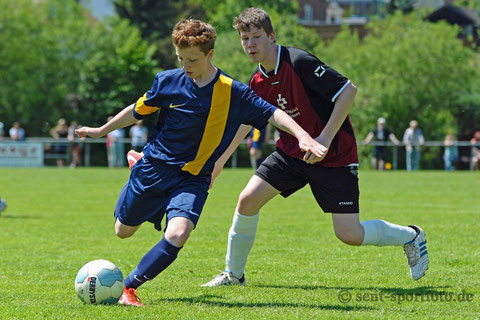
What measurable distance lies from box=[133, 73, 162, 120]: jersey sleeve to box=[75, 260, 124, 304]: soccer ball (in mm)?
1126

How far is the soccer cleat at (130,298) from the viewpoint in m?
5.06

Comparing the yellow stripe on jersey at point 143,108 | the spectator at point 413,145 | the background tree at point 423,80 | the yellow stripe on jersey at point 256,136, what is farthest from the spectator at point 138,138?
the yellow stripe on jersey at point 143,108

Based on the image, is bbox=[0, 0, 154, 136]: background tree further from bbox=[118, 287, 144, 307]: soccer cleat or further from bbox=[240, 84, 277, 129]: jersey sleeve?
bbox=[118, 287, 144, 307]: soccer cleat

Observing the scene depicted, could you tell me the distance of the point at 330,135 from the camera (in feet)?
17.7

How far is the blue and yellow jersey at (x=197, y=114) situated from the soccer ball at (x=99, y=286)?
873 millimetres

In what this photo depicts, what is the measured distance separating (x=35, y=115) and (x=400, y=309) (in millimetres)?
38484

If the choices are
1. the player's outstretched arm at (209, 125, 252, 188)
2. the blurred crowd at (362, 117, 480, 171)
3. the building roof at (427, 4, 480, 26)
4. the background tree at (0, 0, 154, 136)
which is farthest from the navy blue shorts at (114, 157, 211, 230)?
the building roof at (427, 4, 480, 26)

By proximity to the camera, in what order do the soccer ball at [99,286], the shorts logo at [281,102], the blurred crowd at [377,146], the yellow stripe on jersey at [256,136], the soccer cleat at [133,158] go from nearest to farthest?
the soccer ball at [99,286], the soccer cleat at [133,158], the shorts logo at [281,102], the yellow stripe on jersey at [256,136], the blurred crowd at [377,146]

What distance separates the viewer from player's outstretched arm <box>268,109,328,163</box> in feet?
15.9

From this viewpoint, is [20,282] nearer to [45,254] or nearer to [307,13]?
[45,254]

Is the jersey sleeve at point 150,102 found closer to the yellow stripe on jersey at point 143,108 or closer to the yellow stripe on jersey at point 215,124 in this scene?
the yellow stripe on jersey at point 143,108

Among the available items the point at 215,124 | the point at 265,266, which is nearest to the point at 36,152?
the point at 265,266

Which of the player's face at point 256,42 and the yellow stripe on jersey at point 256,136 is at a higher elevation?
the player's face at point 256,42

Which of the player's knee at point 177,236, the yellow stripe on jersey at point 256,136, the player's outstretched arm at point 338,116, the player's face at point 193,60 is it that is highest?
the player's face at point 193,60
